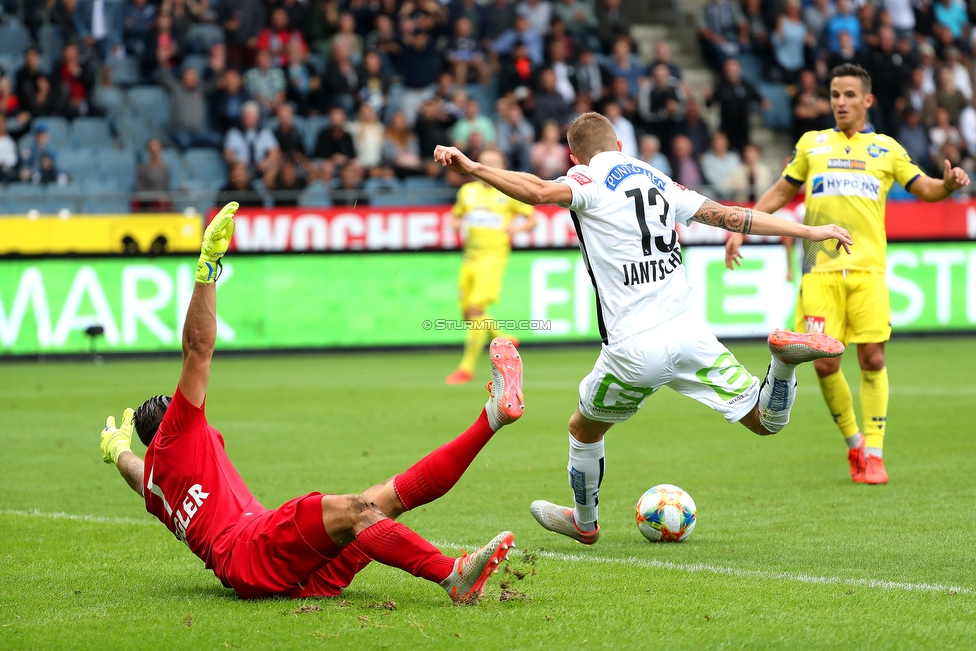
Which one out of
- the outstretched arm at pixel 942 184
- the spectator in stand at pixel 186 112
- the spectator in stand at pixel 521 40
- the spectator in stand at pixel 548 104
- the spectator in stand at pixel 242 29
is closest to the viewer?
the outstretched arm at pixel 942 184

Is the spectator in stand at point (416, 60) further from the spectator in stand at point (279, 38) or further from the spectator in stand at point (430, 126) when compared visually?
the spectator in stand at point (279, 38)

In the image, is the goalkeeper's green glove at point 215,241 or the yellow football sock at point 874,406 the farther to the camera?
the yellow football sock at point 874,406

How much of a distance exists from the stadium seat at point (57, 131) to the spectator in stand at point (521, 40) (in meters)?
7.24

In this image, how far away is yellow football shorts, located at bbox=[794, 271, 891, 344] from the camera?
8078mm

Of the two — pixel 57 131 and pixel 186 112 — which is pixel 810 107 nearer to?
pixel 186 112

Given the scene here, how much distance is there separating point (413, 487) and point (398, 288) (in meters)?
12.6

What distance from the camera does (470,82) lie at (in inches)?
864

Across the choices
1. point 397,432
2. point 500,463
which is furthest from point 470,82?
point 500,463

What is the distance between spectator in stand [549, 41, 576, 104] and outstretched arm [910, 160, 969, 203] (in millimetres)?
13995

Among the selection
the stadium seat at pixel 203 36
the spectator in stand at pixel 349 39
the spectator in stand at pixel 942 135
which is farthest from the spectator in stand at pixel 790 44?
the stadium seat at pixel 203 36

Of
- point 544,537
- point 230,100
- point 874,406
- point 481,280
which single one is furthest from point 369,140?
point 544,537

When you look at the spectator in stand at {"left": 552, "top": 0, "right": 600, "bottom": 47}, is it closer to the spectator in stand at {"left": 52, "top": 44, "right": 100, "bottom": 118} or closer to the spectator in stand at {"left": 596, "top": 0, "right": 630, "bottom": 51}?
the spectator in stand at {"left": 596, "top": 0, "right": 630, "bottom": 51}

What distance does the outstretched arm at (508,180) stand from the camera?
545cm

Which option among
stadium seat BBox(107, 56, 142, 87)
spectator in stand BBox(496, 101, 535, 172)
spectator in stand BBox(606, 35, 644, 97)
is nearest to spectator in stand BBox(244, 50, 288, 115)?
stadium seat BBox(107, 56, 142, 87)
